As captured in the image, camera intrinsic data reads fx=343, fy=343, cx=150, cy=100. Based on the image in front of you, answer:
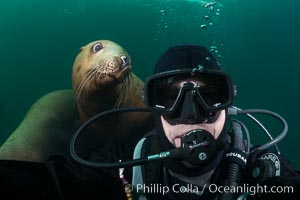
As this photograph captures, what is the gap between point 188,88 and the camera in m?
2.37

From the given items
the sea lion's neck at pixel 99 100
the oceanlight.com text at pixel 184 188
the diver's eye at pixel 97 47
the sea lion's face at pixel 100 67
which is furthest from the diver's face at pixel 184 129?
the diver's eye at pixel 97 47

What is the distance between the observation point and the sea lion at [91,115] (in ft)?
17.4

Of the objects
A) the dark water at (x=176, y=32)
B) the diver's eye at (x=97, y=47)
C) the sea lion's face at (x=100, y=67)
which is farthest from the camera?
the dark water at (x=176, y=32)

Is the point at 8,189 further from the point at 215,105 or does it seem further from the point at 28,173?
the point at 215,105

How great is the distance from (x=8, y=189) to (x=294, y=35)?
147 feet

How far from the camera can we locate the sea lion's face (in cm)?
525

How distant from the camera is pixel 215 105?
2.40m

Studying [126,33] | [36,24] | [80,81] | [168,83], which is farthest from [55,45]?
[168,83]

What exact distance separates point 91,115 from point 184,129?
150 inches

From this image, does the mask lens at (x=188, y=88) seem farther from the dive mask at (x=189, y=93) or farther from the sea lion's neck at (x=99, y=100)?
the sea lion's neck at (x=99, y=100)

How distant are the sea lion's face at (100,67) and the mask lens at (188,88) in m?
2.78

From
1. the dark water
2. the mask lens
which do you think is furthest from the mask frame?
the dark water

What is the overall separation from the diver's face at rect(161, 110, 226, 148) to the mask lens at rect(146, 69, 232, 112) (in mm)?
115

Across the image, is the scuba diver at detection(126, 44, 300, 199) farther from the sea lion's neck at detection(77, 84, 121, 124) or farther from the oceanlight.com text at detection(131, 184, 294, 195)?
the sea lion's neck at detection(77, 84, 121, 124)
